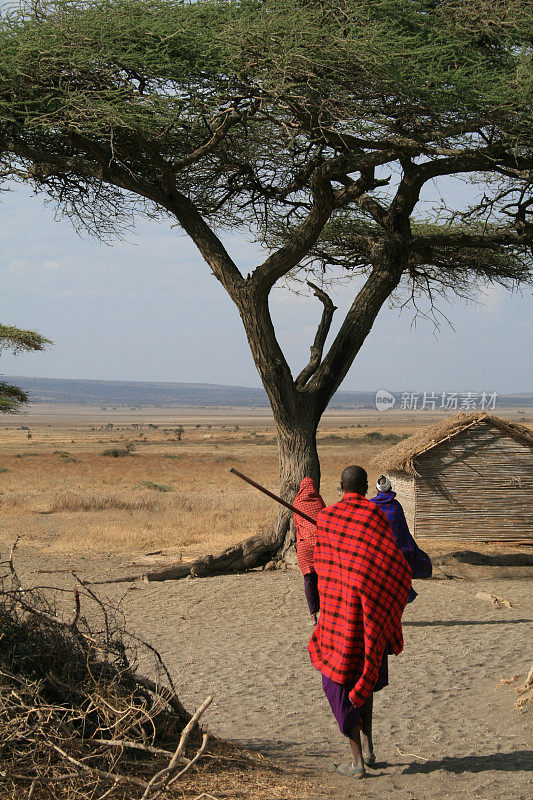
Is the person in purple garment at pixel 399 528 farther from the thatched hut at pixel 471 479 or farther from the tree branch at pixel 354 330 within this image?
the thatched hut at pixel 471 479

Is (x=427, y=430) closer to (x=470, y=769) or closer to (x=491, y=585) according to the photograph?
(x=491, y=585)

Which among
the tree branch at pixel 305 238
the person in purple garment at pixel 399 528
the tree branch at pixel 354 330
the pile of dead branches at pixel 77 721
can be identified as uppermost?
the tree branch at pixel 305 238

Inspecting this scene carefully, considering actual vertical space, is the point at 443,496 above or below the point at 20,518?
above

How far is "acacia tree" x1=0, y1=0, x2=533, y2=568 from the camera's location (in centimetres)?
962

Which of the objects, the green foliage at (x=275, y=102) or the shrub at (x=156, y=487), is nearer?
the green foliage at (x=275, y=102)

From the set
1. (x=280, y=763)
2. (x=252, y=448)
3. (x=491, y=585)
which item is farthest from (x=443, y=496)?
(x=252, y=448)

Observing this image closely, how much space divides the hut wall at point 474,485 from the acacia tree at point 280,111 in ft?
10.5

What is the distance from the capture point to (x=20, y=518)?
58.6ft

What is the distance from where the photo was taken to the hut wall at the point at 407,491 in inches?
560

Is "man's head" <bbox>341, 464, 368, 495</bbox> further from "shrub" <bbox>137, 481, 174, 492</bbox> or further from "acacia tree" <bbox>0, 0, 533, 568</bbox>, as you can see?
"shrub" <bbox>137, 481, 174, 492</bbox>

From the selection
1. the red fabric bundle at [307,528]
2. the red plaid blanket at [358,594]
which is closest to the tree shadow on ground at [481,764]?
the red plaid blanket at [358,594]

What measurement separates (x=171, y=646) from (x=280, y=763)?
10.8 feet

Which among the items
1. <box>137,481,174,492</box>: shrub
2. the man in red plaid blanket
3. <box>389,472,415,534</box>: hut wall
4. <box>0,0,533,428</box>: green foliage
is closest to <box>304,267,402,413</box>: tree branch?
<box>0,0,533,428</box>: green foliage

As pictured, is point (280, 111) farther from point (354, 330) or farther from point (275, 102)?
point (354, 330)
